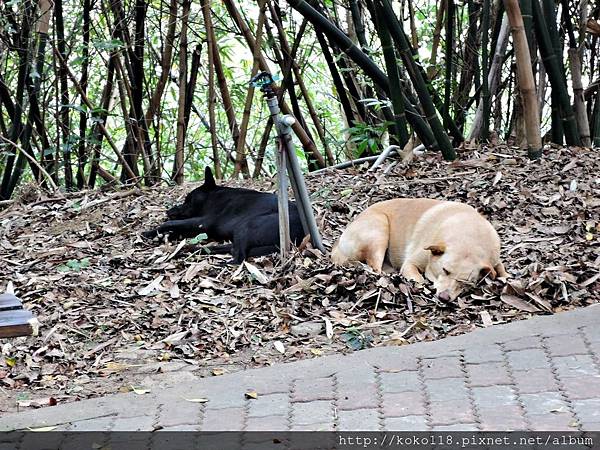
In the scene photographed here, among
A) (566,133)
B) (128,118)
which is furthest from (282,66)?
(566,133)

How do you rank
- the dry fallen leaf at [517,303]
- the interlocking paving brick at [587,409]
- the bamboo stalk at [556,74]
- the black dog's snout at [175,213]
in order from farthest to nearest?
the black dog's snout at [175,213] < the bamboo stalk at [556,74] < the dry fallen leaf at [517,303] < the interlocking paving brick at [587,409]

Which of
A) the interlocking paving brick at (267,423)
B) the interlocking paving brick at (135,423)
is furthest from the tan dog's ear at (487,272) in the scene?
the interlocking paving brick at (135,423)

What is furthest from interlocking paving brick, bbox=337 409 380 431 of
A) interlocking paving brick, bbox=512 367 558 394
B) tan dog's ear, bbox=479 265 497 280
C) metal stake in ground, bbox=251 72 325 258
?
metal stake in ground, bbox=251 72 325 258

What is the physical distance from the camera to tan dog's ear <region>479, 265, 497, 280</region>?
17.5ft

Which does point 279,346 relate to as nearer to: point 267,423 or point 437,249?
point 267,423

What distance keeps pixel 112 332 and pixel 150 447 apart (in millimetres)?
1511

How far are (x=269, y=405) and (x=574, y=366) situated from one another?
138 cm

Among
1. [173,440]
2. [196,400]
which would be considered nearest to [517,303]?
[196,400]

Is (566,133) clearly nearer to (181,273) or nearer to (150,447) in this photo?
(181,273)

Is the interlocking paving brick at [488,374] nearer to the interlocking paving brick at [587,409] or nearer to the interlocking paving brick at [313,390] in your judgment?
the interlocking paving brick at [587,409]

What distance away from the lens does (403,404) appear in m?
3.97

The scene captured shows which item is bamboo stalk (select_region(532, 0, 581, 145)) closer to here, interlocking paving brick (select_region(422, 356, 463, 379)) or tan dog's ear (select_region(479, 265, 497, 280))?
tan dog's ear (select_region(479, 265, 497, 280))

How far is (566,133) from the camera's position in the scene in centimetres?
806

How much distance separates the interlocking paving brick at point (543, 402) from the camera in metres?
3.81
